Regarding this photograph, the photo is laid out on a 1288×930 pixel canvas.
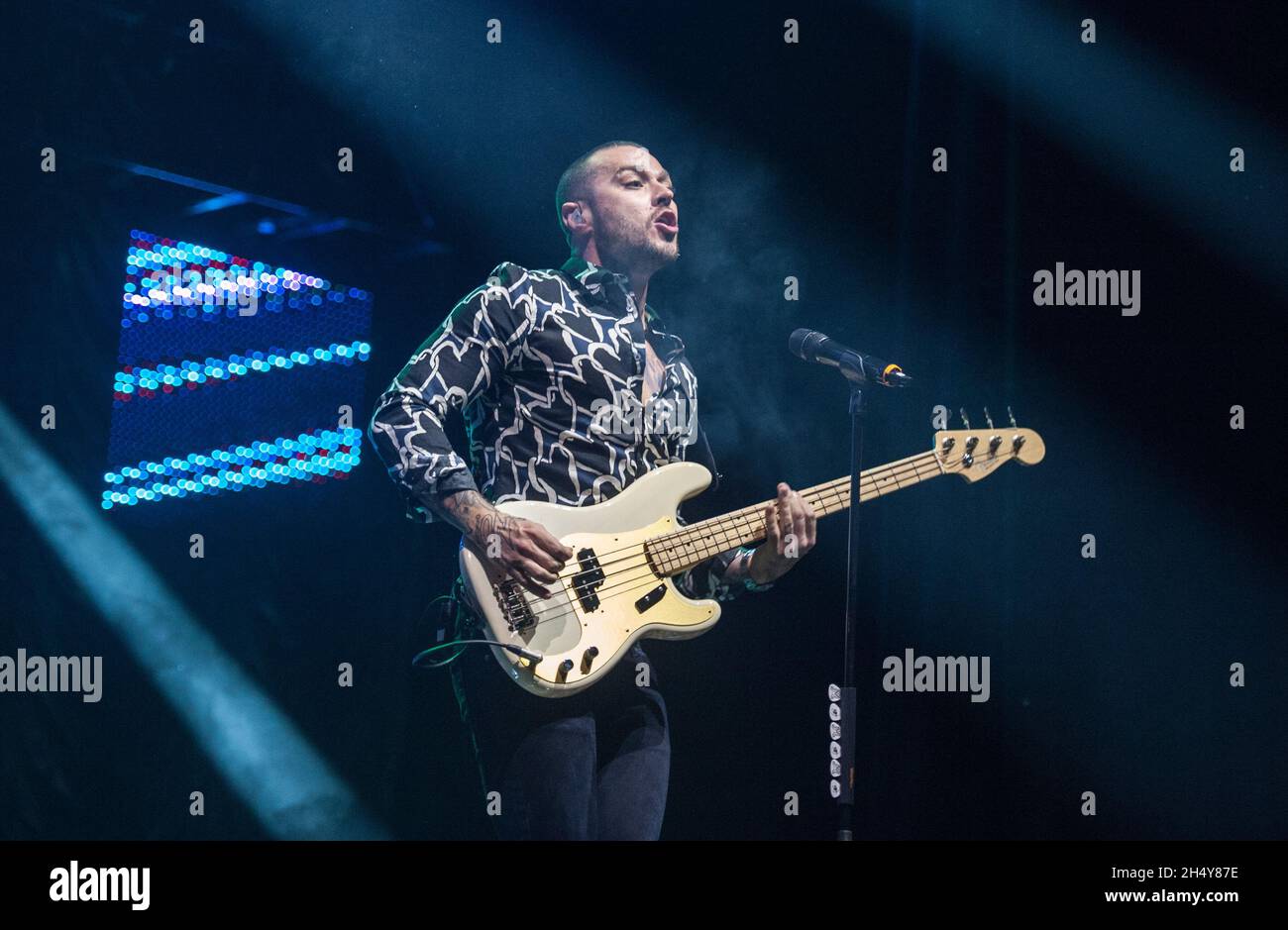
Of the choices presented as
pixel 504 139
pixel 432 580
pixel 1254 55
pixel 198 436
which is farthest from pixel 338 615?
pixel 1254 55

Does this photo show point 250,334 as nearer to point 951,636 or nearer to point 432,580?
point 432,580

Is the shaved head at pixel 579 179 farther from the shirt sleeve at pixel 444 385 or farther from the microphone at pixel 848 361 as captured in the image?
the microphone at pixel 848 361

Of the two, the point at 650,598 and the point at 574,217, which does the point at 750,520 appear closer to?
the point at 650,598

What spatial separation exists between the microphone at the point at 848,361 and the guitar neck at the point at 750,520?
278 mm

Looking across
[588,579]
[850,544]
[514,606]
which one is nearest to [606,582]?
[588,579]

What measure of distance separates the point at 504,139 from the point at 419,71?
0.33 meters

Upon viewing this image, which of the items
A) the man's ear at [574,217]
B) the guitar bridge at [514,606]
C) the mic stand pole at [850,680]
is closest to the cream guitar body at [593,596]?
the guitar bridge at [514,606]

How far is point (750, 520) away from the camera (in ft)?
12.0

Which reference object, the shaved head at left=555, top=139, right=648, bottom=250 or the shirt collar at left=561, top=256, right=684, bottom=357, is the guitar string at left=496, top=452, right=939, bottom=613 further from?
the shaved head at left=555, top=139, right=648, bottom=250

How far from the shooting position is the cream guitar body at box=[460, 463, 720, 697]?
3266 mm

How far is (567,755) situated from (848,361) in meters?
1.19

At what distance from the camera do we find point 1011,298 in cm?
443

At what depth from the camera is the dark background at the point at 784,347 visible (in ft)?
13.7

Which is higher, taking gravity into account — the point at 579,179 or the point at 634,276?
the point at 579,179
